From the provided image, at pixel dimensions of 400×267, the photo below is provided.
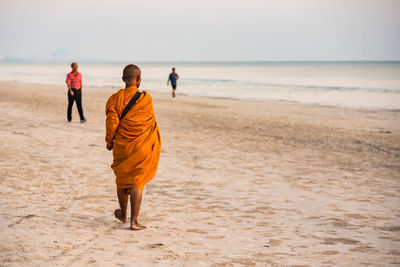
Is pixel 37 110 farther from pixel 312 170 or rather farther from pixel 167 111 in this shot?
pixel 312 170

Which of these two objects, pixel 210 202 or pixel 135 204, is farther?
pixel 210 202

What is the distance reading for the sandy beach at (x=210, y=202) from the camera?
3.82 meters

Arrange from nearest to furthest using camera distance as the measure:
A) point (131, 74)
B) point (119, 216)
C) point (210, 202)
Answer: point (131, 74)
point (119, 216)
point (210, 202)

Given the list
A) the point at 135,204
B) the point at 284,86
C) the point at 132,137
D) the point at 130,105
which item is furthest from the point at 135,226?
the point at 284,86

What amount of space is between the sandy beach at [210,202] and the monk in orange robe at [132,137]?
1.93ft

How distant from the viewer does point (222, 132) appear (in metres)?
12.0

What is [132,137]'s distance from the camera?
13.6ft

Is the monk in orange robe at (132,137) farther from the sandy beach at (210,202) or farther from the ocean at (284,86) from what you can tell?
the ocean at (284,86)

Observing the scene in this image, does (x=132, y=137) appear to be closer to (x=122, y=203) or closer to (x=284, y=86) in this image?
(x=122, y=203)

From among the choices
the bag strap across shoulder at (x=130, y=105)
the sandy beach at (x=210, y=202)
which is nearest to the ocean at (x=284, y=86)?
the sandy beach at (x=210, y=202)

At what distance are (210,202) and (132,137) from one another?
1901 millimetres

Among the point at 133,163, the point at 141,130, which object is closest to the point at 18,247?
the point at 133,163

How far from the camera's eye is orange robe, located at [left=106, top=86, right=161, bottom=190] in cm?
412

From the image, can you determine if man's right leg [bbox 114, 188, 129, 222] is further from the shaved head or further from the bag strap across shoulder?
the shaved head
